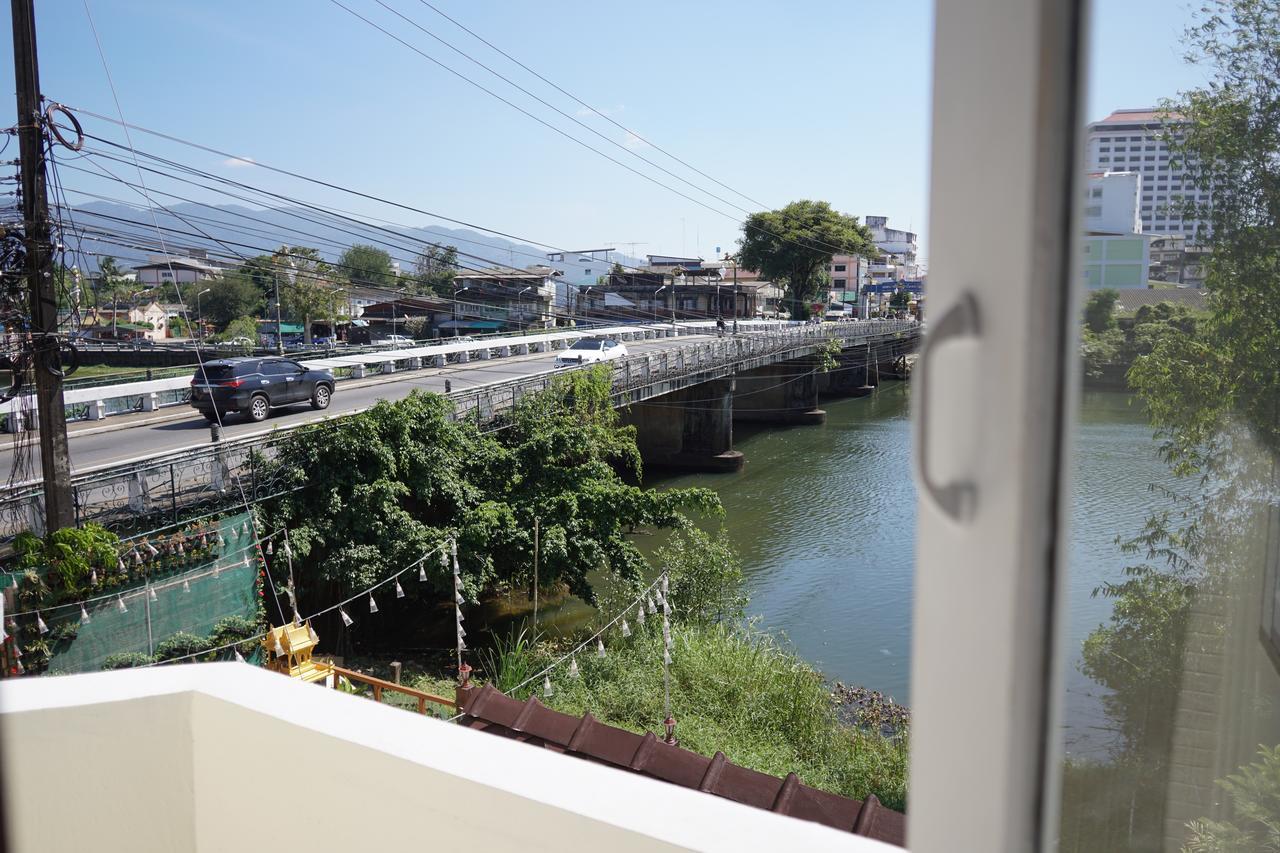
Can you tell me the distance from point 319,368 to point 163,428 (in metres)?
2.48

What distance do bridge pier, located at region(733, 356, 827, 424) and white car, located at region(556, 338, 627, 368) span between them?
19.4 feet

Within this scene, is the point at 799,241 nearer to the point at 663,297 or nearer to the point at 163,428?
the point at 663,297

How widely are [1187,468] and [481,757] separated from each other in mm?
822

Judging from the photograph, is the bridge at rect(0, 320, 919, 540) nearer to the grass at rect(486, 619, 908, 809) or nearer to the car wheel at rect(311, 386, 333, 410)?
the car wheel at rect(311, 386, 333, 410)

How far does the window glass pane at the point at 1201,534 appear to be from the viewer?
71cm

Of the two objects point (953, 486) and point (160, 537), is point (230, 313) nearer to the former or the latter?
point (160, 537)

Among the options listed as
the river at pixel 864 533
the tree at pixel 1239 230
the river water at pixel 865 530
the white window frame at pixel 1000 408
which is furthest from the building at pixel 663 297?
the white window frame at pixel 1000 408

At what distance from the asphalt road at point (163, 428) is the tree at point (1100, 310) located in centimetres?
821

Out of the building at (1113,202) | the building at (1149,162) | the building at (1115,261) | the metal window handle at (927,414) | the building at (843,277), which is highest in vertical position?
the building at (843,277)

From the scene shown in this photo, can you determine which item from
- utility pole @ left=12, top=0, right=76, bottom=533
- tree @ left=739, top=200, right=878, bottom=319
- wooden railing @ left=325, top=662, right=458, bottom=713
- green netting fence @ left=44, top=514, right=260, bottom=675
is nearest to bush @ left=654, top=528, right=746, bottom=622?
wooden railing @ left=325, top=662, right=458, bottom=713

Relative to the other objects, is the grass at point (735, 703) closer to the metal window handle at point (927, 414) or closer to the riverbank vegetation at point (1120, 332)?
the riverbank vegetation at point (1120, 332)

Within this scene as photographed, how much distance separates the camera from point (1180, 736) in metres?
0.76

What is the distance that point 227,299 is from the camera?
35500mm

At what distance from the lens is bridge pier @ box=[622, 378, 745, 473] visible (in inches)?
793
